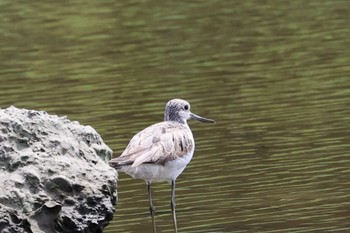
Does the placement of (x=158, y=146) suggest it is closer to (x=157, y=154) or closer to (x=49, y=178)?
(x=157, y=154)

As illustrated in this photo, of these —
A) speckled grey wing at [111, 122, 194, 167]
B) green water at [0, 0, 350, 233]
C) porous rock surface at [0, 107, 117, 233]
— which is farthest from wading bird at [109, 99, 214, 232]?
green water at [0, 0, 350, 233]

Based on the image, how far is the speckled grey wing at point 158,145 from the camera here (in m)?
11.2

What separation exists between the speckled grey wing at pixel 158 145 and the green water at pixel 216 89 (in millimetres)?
886

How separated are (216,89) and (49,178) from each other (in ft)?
30.0

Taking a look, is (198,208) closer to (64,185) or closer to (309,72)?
(64,185)

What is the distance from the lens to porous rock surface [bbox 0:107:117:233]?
9.75 m

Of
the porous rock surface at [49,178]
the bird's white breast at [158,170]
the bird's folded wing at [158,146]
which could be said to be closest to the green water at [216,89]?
→ the bird's white breast at [158,170]

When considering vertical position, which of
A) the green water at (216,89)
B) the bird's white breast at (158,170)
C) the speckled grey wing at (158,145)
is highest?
the speckled grey wing at (158,145)

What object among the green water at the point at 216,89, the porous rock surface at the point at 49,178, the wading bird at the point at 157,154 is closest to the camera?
the porous rock surface at the point at 49,178

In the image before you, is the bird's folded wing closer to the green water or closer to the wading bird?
the wading bird

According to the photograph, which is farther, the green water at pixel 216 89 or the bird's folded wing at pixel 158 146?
the green water at pixel 216 89

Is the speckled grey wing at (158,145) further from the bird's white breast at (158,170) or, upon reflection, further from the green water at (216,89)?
the green water at (216,89)

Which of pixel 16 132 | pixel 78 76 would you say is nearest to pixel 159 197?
pixel 16 132

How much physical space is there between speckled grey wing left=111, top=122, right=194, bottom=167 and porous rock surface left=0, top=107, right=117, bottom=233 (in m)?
0.67
